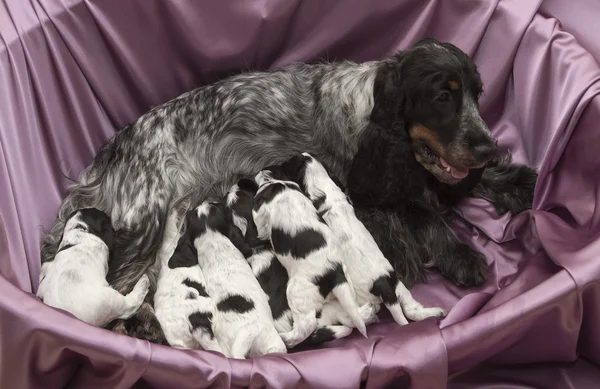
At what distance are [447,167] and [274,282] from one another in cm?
80

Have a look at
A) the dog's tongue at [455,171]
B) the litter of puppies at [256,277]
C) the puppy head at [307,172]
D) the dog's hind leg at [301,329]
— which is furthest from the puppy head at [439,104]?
the dog's hind leg at [301,329]

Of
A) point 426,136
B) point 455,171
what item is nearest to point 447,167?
point 455,171

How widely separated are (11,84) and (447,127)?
172 cm

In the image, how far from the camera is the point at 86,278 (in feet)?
7.47

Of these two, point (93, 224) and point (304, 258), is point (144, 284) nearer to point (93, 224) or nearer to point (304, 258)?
point (93, 224)

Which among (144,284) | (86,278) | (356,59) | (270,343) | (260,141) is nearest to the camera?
(270,343)

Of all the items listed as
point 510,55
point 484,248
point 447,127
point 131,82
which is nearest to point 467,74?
point 447,127

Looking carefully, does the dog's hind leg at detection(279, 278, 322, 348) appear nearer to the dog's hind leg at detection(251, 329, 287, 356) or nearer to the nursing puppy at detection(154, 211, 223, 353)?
the dog's hind leg at detection(251, 329, 287, 356)

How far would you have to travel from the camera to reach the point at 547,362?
2.26 meters

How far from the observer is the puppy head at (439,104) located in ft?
7.91

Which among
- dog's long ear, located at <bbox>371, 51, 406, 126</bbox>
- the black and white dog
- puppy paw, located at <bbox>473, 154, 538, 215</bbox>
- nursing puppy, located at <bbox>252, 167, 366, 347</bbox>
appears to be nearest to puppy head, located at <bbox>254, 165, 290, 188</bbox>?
nursing puppy, located at <bbox>252, 167, 366, 347</bbox>

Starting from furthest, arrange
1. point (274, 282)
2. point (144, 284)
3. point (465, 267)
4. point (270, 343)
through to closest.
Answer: point (465, 267)
point (144, 284)
point (274, 282)
point (270, 343)

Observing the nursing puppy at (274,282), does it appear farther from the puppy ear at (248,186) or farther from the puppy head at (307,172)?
the puppy head at (307,172)

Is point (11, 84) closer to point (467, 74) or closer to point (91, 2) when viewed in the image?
point (91, 2)
